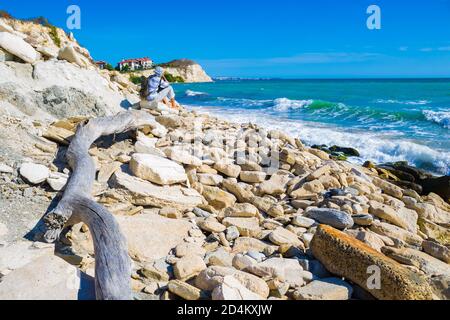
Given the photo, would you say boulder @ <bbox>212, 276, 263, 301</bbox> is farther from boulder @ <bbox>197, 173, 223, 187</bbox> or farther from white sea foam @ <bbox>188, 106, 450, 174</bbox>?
white sea foam @ <bbox>188, 106, 450, 174</bbox>

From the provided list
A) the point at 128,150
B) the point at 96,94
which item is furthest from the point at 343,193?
the point at 96,94

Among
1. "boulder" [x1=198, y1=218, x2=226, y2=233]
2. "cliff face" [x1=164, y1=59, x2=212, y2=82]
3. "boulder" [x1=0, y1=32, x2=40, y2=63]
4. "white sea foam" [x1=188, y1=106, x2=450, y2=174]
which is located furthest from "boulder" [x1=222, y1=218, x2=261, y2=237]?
"cliff face" [x1=164, y1=59, x2=212, y2=82]

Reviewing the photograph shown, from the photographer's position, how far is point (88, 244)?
3578 millimetres

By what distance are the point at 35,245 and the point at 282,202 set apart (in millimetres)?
3366

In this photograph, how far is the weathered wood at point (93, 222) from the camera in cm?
274

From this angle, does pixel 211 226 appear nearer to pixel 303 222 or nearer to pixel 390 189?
pixel 303 222

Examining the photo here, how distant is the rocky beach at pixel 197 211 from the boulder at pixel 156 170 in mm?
20

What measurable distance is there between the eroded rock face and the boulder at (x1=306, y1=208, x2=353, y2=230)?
3.66 feet

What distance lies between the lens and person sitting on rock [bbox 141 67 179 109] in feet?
27.5

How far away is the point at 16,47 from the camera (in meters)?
6.70

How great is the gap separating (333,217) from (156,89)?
554cm

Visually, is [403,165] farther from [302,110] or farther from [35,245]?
[302,110]

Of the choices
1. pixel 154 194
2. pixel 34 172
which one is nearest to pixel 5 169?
pixel 34 172

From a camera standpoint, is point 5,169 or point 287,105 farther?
point 287,105
